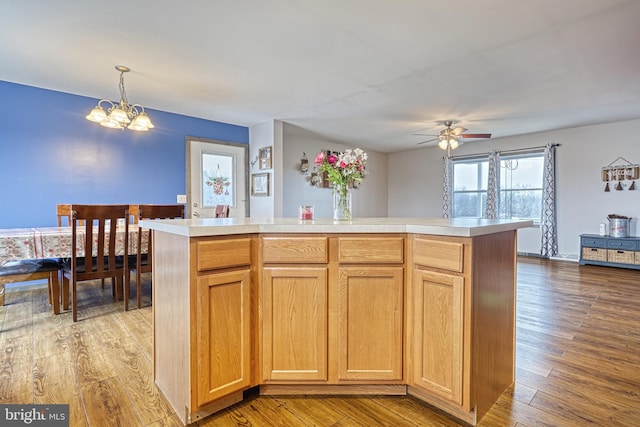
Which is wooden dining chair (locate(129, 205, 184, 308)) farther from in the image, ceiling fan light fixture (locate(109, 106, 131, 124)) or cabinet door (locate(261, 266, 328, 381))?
cabinet door (locate(261, 266, 328, 381))

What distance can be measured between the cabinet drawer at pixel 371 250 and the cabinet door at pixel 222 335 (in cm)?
49

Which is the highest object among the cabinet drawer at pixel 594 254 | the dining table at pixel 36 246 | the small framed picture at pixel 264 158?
the small framed picture at pixel 264 158

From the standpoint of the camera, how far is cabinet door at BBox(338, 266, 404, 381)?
1.63 meters

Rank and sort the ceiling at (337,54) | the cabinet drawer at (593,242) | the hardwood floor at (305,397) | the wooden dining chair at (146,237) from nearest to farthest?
the hardwood floor at (305,397)
the ceiling at (337,54)
the wooden dining chair at (146,237)
the cabinet drawer at (593,242)

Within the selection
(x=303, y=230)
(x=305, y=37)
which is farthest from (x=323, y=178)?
(x=303, y=230)

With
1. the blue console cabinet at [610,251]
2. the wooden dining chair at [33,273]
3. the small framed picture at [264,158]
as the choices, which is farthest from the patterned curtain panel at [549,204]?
the wooden dining chair at [33,273]

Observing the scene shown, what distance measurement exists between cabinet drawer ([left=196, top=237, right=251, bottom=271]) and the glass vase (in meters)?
0.77

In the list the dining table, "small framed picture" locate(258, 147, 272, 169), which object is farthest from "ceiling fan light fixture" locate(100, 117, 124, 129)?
"small framed picture" locate(258, 147, 272, 169)

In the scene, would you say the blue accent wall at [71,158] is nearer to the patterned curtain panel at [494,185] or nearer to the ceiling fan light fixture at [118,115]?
the ceiling fan light fixture at [118,115]

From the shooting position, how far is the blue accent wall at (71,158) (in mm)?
3631

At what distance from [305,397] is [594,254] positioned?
19.2 ft

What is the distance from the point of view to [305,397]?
5.62ft

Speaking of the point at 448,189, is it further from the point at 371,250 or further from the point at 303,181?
the point at 371,250

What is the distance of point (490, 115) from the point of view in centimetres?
484
